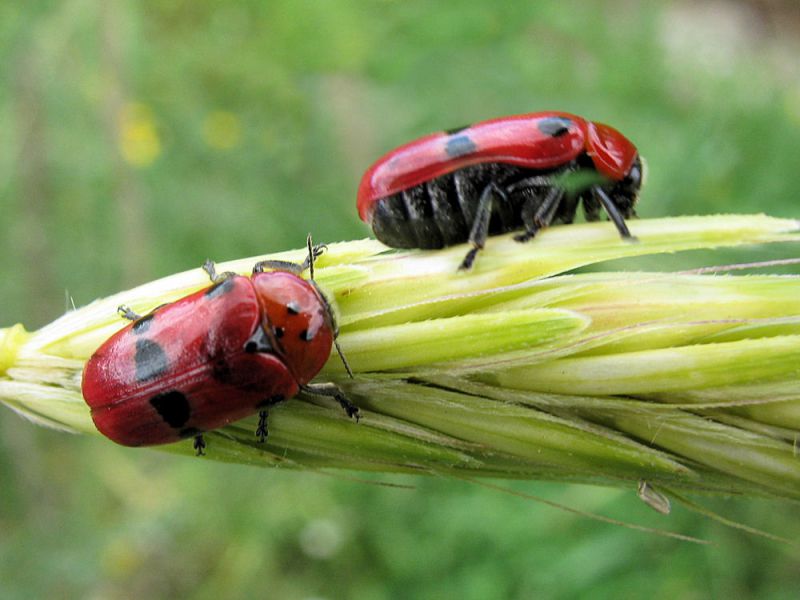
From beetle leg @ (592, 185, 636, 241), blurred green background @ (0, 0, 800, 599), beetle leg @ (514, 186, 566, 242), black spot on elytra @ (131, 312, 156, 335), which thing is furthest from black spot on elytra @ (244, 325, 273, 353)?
blurred green background @ (0, 0, 800, 599)

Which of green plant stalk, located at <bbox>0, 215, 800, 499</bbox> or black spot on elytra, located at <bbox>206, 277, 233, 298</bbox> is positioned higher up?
black spot on elytra, located at <bbox>206, 277, 233, 298</bbox>

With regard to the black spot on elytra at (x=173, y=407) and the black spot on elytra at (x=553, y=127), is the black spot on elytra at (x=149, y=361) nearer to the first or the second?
the black spot on elytra at (x=173, y=407)

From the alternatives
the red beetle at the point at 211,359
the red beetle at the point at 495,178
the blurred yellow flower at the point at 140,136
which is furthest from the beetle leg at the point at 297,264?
the blurred yellow flower at the point at 140,136

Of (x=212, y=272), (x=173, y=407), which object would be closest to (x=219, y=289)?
(x=212, y=272)

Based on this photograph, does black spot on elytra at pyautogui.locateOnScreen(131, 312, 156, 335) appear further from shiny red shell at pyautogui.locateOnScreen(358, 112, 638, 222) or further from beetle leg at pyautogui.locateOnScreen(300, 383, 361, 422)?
shiny red shell at pyautogui.locateOnScreen(358, 112, 638, 222)

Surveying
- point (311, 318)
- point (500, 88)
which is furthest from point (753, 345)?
point (500, 88)

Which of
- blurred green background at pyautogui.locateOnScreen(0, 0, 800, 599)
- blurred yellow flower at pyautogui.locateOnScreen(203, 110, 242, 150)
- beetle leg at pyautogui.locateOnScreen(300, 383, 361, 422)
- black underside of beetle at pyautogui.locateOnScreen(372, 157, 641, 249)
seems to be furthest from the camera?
blurred yellow flower at pyautogui.locateOnScreen(203, 110, 242, 150)
